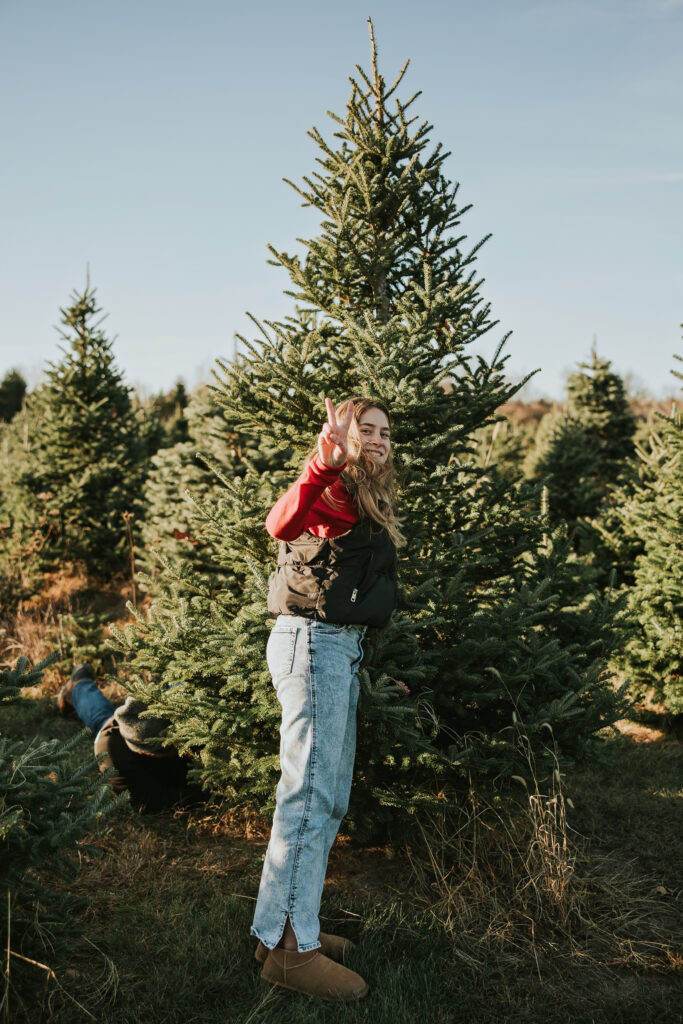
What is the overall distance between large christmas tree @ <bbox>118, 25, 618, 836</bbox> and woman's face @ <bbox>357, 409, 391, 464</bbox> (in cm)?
58

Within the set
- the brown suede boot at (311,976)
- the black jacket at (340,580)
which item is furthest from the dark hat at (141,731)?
the black jacket at (340,580)

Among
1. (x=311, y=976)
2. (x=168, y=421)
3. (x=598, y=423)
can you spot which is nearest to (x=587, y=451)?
(x=598, y=423)

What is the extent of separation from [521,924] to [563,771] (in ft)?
3.28

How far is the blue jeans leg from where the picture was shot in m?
5.28


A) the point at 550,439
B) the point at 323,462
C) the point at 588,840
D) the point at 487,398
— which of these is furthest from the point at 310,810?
the point at 550,439

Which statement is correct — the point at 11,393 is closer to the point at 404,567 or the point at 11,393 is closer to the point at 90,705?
the point at 90,705

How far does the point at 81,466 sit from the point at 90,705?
5750 millimetres

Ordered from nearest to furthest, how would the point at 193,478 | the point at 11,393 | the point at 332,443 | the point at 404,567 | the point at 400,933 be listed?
the point at 332,443 → the point at 400,933 → the point at 404,567 → the point at 193,478 → the point at 11,393

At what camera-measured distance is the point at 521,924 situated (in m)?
3.04

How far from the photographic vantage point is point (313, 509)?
8.68 ft

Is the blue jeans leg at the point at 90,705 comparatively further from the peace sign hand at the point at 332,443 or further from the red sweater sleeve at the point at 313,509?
the peace sign hand at the point at 332,443

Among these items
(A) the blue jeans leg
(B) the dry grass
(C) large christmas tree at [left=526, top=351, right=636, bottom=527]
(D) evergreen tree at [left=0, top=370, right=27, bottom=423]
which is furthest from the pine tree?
(D) evergreen tree at [left=0, top=370, right=27, bottom=423]

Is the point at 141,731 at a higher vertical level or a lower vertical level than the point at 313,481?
lower

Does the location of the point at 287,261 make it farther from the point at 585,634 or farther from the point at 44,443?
the point at 44,443
